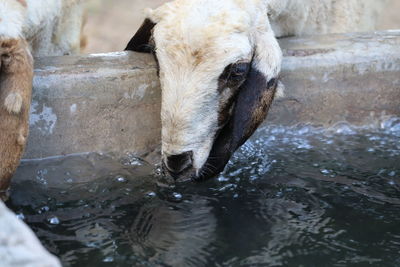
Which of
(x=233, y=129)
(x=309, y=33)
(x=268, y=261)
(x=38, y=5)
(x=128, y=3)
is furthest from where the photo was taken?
(x=128, y=3)

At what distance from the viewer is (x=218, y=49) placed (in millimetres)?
3861

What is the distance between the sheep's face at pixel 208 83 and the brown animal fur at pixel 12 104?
2.22 feet

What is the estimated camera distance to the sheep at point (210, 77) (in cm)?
386

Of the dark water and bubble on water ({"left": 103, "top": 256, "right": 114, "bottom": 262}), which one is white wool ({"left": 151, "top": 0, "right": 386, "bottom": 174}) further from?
bubble on water ({"left": 103, "top": 256, "right": 114, "bottom": 262})

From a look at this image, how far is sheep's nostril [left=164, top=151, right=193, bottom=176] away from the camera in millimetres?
3876

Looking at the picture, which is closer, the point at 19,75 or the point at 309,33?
the point at 19,75

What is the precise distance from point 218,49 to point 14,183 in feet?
4.04

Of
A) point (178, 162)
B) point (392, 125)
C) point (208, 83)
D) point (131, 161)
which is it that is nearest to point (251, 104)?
point (208, 83)

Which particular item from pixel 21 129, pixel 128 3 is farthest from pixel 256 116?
pixel 128 3

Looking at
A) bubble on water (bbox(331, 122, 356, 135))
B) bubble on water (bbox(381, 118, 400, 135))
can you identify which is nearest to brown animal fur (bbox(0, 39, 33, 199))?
bubble on water (bbox(331, 122, 356, 135))

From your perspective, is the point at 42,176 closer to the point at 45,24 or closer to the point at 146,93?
the point at 146,93

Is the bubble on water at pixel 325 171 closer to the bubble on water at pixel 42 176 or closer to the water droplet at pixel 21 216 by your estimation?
the bubble on water at pixel 42 176

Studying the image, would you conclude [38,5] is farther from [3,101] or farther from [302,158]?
[302,158]

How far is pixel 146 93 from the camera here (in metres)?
4.42
